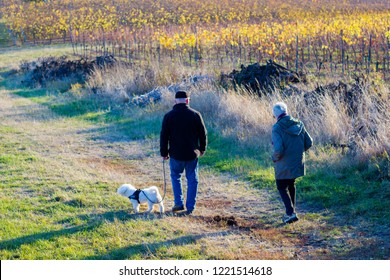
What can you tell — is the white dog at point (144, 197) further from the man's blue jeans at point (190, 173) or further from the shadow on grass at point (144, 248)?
the shadow on grass at point (144, 248)

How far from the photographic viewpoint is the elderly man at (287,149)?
727cm

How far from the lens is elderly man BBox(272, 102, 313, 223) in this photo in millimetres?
7273

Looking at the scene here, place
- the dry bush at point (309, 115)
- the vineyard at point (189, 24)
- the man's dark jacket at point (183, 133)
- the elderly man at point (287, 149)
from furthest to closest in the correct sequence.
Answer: the vineyard at point (189, 24)
the dry bush at point (309, 115)
the man's dark jacket at point (183, 133)
the elderly man at point (287, 149)

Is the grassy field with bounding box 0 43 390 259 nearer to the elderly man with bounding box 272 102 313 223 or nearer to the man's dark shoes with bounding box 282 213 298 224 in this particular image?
the man's dark shoes with bounding box 282 213 298 224

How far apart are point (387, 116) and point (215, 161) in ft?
11.6

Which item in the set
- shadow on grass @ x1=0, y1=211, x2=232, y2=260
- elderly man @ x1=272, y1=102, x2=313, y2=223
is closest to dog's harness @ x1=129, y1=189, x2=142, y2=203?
shadow on grass @ x1=0, y1=211, x2=232, y2=260

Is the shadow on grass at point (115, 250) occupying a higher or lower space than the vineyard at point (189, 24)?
lower

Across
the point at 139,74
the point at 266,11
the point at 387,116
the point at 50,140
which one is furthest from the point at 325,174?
the point at 266,11

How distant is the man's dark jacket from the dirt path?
94 centimetres

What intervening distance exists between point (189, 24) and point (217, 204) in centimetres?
4183

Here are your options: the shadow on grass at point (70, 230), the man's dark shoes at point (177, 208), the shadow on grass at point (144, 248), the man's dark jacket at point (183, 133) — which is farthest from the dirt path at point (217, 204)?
the man's dark jacket at point (183, 133)

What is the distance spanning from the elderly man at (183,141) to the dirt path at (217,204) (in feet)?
1.45

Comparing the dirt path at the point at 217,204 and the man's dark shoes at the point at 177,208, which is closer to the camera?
the dirt path at the point at 217,204

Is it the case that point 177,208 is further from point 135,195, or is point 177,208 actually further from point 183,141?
point 183,141
